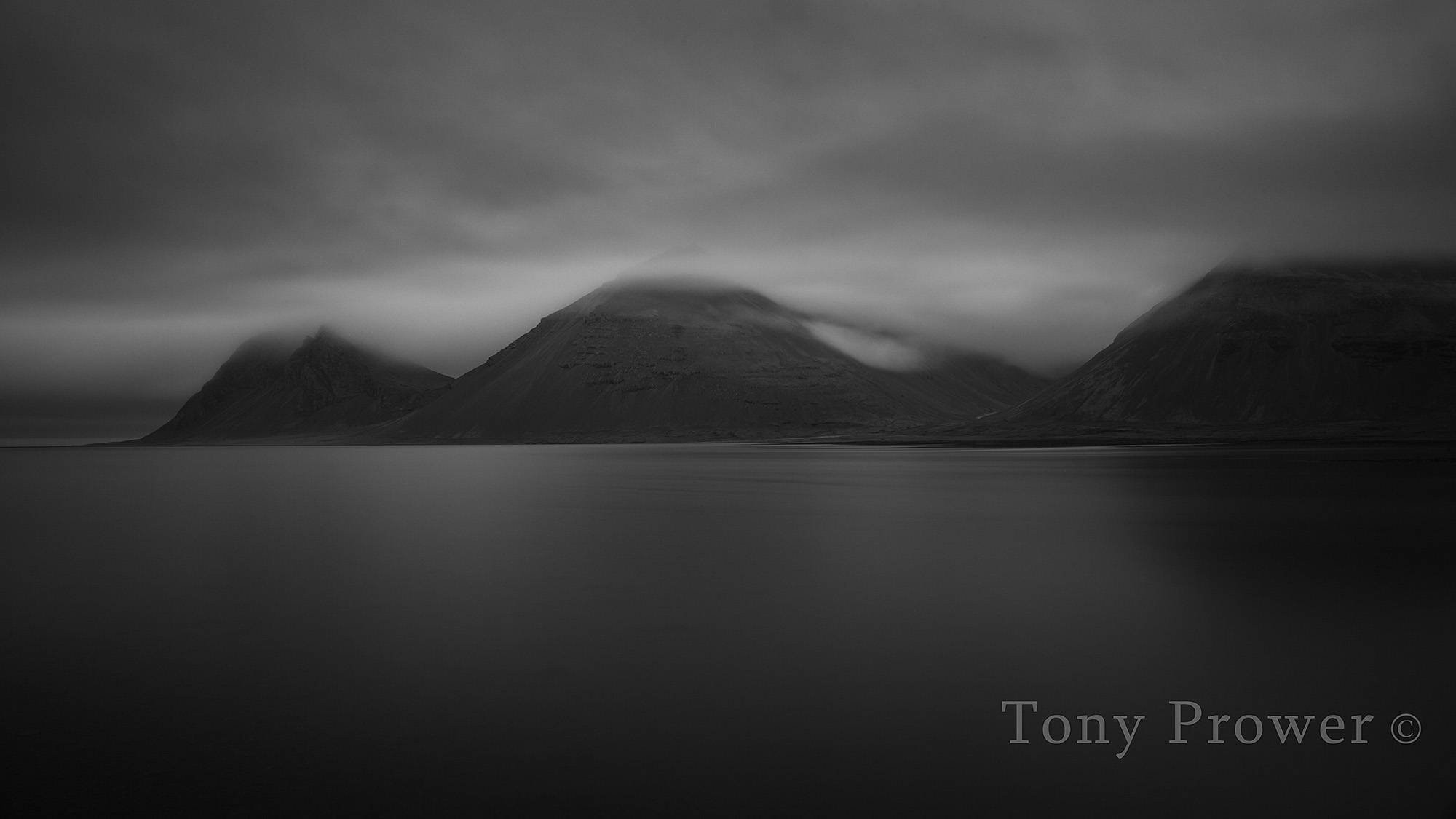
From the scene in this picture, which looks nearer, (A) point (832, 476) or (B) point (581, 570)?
(B) point (581, 570)

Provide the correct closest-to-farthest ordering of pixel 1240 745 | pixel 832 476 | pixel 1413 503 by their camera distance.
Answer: pixel 1240 745
pixel 1413 503
pixel 832 476

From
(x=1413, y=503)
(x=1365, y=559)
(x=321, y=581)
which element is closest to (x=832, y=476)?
(x=1413, y=503)

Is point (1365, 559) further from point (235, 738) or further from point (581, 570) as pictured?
point (235, 738)

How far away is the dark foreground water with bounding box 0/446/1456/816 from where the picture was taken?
1200 cm

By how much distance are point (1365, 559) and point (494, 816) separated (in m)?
32.5

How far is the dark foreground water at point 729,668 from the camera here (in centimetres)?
1200

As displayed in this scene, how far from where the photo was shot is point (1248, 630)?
811 inches

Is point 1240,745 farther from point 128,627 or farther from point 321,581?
point 321,581

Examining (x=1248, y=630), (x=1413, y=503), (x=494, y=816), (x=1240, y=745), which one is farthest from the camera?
(x=1413, y=503)

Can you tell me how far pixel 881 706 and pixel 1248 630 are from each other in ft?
35.7

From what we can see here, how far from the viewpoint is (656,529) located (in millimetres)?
44156

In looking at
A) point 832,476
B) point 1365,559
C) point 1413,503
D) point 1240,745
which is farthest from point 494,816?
point 832,476

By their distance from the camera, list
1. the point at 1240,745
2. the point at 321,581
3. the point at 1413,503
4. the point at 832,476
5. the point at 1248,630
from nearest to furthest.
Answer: the point at 1240,745
the point at 1248,630
the point at 321,581
the point at 1413,503
the point at 832,476

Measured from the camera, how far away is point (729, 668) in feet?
59.5
